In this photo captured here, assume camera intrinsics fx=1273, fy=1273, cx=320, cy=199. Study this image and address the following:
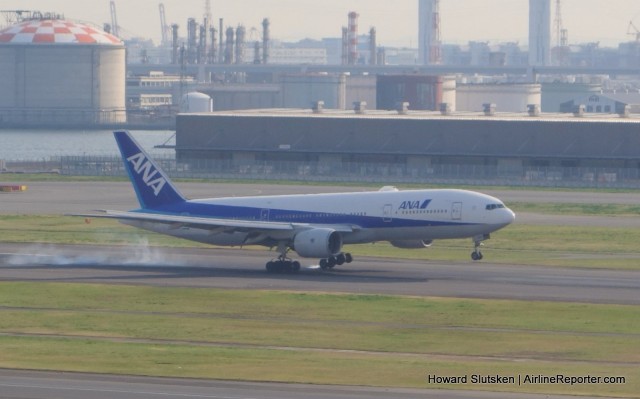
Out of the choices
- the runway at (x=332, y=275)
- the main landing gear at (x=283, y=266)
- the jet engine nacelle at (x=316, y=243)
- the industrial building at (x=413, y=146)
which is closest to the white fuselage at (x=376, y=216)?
the jet engine nacelle at (x=316, y=243)

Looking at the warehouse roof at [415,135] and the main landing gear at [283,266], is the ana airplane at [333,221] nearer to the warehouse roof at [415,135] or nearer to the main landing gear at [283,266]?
the main landing gear at [283,266]

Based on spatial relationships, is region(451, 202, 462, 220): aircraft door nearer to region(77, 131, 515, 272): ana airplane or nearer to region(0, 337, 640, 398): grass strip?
region(77, 131, 515, 272): ana airplane

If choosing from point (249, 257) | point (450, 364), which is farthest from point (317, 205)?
point (450, 364)

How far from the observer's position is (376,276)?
2589 inches

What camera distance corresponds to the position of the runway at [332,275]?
196 ft

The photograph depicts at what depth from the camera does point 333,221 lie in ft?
223

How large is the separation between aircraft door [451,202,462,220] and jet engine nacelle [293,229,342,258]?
6.17m

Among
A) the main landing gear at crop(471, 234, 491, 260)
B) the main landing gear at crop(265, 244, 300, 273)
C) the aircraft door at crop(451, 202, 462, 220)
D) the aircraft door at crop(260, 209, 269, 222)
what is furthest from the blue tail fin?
the main landing gear at crop(471, 234, 491, 260)

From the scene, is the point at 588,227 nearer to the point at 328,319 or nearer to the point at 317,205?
the point at 317,205

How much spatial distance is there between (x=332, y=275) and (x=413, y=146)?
87252mm

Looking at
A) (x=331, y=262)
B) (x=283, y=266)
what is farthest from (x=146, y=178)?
(x=331, y=262)

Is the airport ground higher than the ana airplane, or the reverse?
the ana airplane

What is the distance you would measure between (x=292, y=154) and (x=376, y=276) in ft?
298

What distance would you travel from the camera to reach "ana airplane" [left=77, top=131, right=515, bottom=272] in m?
66.3
